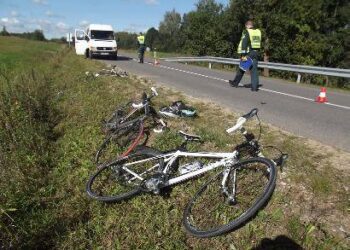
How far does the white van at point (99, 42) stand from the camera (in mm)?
26375

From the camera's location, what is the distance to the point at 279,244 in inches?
161

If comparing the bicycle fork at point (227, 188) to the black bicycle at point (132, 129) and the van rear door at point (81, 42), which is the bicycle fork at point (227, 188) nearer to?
the black bicycle at point (132, 129)

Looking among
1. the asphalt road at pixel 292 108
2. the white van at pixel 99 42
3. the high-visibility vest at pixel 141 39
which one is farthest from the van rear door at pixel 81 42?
the asphalt road at pixel 292 108

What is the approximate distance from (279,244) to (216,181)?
1015 mm


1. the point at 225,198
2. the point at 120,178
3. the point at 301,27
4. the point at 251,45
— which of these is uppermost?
the point at 301,27

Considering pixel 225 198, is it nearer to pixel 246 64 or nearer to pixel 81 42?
pixel 246 64

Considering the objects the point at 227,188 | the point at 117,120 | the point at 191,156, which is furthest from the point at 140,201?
the point at 117,120

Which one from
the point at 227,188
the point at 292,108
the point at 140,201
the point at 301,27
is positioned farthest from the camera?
the point at 301,27

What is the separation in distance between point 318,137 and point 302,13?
3569cm

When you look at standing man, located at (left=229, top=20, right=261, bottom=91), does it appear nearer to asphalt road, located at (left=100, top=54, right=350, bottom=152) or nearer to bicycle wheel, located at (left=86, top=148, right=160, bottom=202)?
asphalt road, located at (left=100, top=54, right=350, bottom=152)

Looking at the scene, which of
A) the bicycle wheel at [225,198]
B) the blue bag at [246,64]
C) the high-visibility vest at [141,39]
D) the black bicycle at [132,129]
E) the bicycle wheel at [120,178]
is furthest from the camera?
the high-visibility vest at [141,39]

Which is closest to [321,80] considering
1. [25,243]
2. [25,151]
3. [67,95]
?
[67,95]

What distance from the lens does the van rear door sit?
92.1ft

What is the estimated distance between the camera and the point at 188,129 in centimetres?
721
